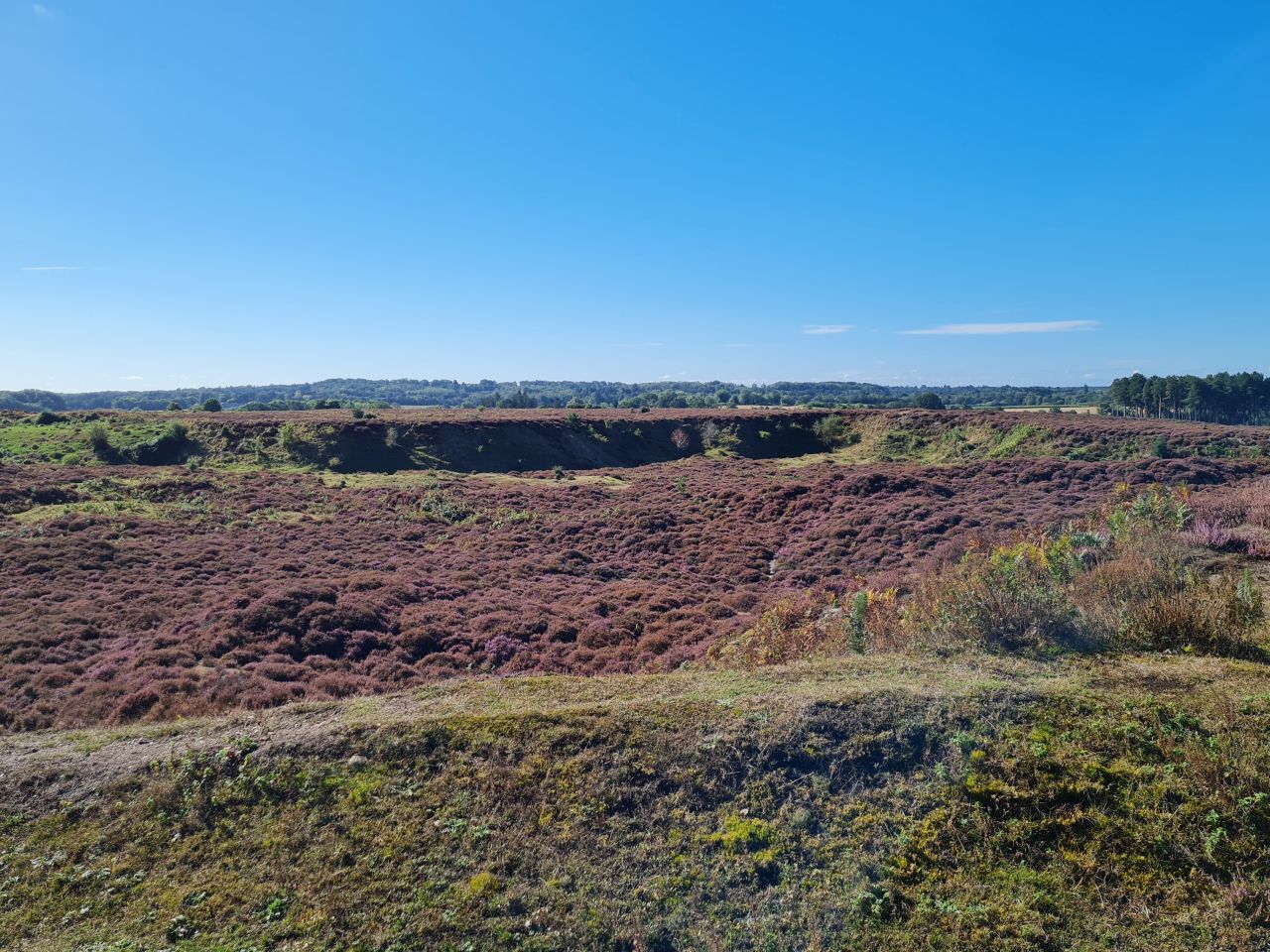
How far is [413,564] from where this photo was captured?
84.4 feet

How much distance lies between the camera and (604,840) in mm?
6062

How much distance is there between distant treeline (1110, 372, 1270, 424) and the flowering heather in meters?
52.3

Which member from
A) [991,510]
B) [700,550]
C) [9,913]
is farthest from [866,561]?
[9,913]

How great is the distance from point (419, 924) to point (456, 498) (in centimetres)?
3366

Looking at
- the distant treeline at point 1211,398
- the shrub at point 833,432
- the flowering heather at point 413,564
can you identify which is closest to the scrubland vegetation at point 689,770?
the flowering heather at point 413,564

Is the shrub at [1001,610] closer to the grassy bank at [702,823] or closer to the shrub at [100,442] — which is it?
the grassy bank at [702,823]

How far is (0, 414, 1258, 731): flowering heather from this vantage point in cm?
1567

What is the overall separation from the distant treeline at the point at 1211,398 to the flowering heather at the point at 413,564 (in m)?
52.3

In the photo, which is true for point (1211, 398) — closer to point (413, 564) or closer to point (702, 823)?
point (413, 564)

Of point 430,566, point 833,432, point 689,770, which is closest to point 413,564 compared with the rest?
point 430,566

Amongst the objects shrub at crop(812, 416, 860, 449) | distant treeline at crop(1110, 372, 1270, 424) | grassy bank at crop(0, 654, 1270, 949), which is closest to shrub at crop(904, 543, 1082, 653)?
grassy bank at crop(0, 654, 1270, 949)

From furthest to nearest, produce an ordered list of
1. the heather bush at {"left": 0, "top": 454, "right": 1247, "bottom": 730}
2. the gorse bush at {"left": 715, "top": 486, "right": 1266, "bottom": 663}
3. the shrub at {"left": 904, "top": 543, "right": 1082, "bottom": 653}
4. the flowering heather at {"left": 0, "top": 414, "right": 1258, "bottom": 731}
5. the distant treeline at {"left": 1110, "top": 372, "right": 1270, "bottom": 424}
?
1. the distant treeline at {"left": 1110, "top": 372, "right": 1270, "bottom": 424}
2. the flowering heather at {"left": 0, "top": 414, "right": 1258, "bottom": 731}
3. the heather bush at {"left": 0, "top": 454, "right": 1247, "bottom": 730}
4. the shrub at {"left": 904, "top": 543, "right": 1082, "bottom": 653}
5. the gorse bush at {"left": 715, "top": 486, "right": 1266, "bottom": 663}

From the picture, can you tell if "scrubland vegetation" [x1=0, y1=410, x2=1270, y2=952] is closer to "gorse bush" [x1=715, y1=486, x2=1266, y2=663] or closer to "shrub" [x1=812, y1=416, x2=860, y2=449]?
"gorse bush" [x1=715, y1=486, x2=1266, y2=663]

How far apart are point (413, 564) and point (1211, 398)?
89021mm
